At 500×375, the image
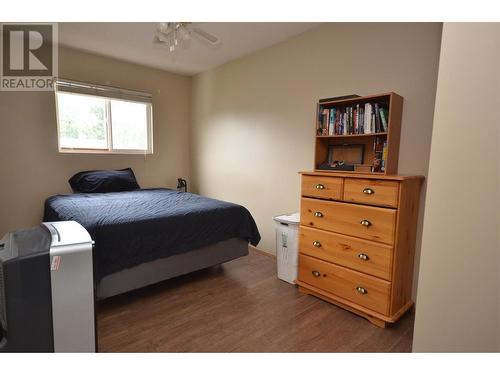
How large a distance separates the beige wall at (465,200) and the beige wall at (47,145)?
368cm

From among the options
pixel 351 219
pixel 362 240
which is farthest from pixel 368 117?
pixel 362 240

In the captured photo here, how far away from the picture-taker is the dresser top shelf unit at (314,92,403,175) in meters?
1.88

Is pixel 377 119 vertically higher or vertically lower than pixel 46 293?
higher

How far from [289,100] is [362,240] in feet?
5.40

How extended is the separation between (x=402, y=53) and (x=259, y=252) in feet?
7.80

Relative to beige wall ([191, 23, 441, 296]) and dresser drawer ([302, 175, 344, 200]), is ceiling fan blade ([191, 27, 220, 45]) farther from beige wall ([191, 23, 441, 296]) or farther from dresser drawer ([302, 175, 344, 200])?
dresser drawer ([302, 175, 344, 200])

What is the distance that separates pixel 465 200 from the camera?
2.72 ft

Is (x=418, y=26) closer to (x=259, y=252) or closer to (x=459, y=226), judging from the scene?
(x=459, y=226)

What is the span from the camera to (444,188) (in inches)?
34.5

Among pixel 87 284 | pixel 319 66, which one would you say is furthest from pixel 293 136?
pixel 87 284

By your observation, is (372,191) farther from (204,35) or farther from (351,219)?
(204,35)

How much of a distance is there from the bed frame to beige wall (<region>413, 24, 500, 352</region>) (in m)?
1.77

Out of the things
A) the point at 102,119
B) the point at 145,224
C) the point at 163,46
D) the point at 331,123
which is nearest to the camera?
the point at 145,224

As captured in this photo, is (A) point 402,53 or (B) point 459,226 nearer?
(B) point 459,226
